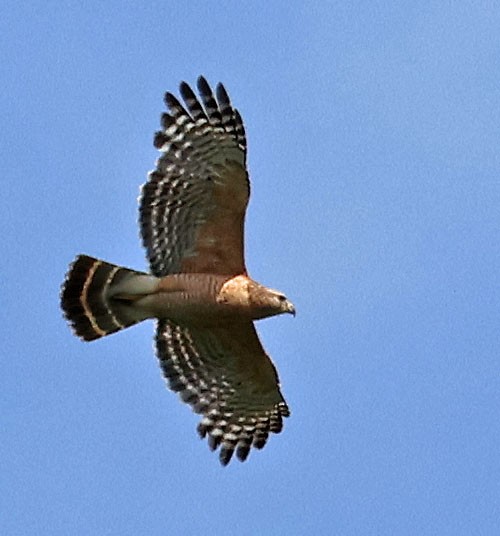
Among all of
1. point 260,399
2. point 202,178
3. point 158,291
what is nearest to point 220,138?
point 202,178

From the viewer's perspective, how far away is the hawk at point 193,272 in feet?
58.5

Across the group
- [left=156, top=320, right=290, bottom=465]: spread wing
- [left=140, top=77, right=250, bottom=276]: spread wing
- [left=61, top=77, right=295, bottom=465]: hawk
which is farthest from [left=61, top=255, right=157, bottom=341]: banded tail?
[left=156, top=320, right=290, bottom=465]: spread wing

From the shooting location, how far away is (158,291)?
1809cm

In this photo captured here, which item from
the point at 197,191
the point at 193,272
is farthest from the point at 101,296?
the point at 197,191

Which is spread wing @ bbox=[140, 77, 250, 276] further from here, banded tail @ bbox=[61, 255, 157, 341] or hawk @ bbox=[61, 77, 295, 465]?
banded tail @ bbox=[61, 255, 157, 341]

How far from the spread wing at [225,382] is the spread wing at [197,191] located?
0.79m

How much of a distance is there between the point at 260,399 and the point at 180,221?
2.24 metres

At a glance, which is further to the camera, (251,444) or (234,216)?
(251,444)

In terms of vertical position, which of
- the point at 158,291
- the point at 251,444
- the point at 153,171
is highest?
the point at 153,171

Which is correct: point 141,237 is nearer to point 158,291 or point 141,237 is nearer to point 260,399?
point 158,291

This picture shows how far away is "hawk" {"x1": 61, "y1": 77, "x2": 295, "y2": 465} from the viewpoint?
703 inches

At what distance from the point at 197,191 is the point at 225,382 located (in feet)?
7.36

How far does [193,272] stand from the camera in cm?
1817

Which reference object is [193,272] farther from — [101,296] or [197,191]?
[101,296]
